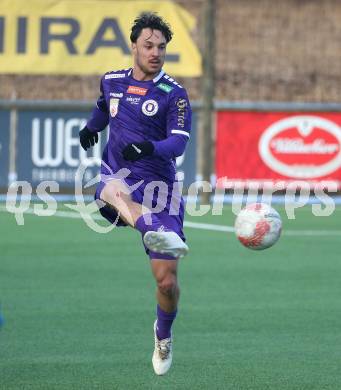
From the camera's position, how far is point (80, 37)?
22.8m

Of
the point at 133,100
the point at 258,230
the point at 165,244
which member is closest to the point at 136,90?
the point at 133,100

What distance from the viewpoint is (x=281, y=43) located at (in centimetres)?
2678

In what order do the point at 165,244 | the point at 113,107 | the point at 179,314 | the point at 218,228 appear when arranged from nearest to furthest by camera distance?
the point at 165,244, the point at 113,107, the point at 179,314, the point at 218,228

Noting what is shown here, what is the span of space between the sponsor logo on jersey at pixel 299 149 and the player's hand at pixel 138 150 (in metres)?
14.7

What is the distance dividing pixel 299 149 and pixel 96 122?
14.1 m

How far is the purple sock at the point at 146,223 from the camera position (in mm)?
8323

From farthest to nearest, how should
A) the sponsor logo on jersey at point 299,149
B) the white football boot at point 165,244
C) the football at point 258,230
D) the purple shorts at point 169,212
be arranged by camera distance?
1. the sponsor logo on jersey at point 299,149
2. the football at point 258,230
3. the purple shorts at point 169,212
4. the white football boot at point 165,244

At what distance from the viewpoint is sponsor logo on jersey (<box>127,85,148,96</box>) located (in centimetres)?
859

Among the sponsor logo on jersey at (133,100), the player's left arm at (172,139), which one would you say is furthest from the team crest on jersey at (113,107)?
the player's left arm at (172,139)

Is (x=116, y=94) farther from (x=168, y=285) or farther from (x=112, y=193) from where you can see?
(x=168, y=285)

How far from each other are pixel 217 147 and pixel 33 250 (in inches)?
320

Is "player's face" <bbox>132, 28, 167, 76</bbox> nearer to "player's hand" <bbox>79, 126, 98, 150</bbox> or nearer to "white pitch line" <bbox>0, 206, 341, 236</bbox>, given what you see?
"player's hand" <bbox>79, 126, 98, 150</bbox>

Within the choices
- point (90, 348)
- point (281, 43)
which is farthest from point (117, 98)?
point (281, 43)

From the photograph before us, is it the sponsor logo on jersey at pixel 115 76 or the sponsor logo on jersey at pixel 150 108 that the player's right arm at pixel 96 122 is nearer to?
the sponsor logo on jersey at pixel 115 76
